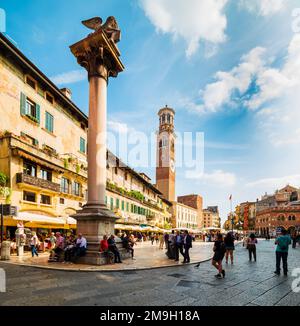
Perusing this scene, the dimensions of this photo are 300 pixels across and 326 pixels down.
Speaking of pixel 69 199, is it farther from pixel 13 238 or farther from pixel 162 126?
pixel 162 126

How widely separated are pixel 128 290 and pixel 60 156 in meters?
20.2

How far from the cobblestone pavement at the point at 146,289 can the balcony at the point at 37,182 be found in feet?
33.0

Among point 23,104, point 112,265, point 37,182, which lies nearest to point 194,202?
point 37,182

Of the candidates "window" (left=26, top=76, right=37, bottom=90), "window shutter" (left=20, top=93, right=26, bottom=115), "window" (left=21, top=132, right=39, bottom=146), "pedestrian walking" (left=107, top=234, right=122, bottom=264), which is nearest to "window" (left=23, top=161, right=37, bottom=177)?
"window" (left=21, top=132, right=39, bottom=146)

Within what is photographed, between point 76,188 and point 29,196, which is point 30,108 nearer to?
point 29,196

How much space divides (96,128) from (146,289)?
8499 mm

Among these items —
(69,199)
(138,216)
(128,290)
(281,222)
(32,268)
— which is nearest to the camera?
(128,290)

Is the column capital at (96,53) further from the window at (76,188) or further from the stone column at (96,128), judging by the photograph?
the window at (76,188)

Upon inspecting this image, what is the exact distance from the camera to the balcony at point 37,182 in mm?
18383

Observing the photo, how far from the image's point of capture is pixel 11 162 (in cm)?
1811

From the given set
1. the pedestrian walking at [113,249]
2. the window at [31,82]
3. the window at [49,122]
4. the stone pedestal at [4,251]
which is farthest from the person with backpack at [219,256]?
the window at [31,82]

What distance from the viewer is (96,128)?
13508mm

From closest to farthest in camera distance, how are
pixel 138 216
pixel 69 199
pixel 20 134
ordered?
pixel 20 134 < pixel 69 199 < pixel 138 216
